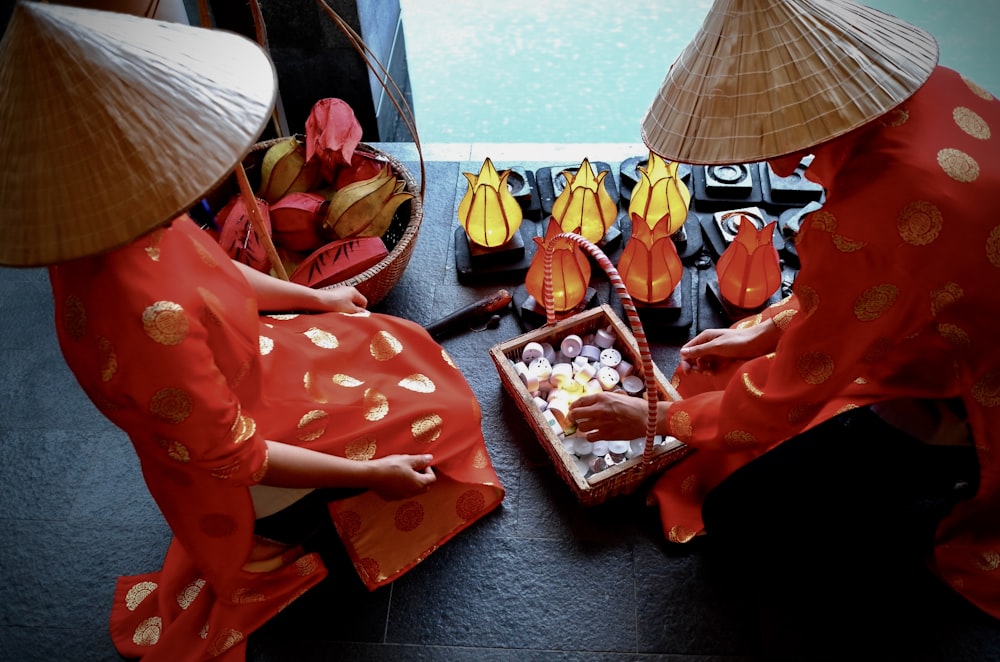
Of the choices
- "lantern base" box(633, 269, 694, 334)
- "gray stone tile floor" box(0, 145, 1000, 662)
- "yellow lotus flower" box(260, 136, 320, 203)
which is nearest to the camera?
"gray stone tile floor" box(0, 145, 1000, 662)

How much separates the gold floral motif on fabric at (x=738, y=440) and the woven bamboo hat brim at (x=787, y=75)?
0.59m

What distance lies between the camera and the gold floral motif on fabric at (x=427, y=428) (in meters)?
1.68

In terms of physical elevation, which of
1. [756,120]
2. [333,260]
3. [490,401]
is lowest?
[490,401]

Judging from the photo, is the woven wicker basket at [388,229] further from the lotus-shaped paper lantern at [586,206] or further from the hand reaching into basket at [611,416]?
the hand reaching into basket at [611,416]

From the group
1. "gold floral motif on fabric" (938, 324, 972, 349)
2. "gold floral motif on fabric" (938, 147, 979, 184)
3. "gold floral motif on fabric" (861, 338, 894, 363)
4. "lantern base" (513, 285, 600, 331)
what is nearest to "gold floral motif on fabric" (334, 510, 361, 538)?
"lantern base" (513, 285, 600, 331)

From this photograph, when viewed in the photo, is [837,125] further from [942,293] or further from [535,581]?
[535,581]

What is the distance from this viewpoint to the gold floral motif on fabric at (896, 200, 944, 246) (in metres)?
1.13

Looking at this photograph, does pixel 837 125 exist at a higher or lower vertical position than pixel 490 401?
higher

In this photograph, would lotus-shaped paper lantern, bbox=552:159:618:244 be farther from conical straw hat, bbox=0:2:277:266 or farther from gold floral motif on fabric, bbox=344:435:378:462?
conical straw hat, bbox=0:2:277:266

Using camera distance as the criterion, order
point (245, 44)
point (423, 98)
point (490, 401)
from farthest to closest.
Result: 1. point (423, 98)
2. point (490, 401)
3. point (245, 44)

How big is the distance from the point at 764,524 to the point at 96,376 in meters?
1.40

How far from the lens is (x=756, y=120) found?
1.14 m

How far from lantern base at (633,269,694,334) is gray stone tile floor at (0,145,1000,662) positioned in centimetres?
49

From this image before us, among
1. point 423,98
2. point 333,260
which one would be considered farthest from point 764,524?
point 423,98
